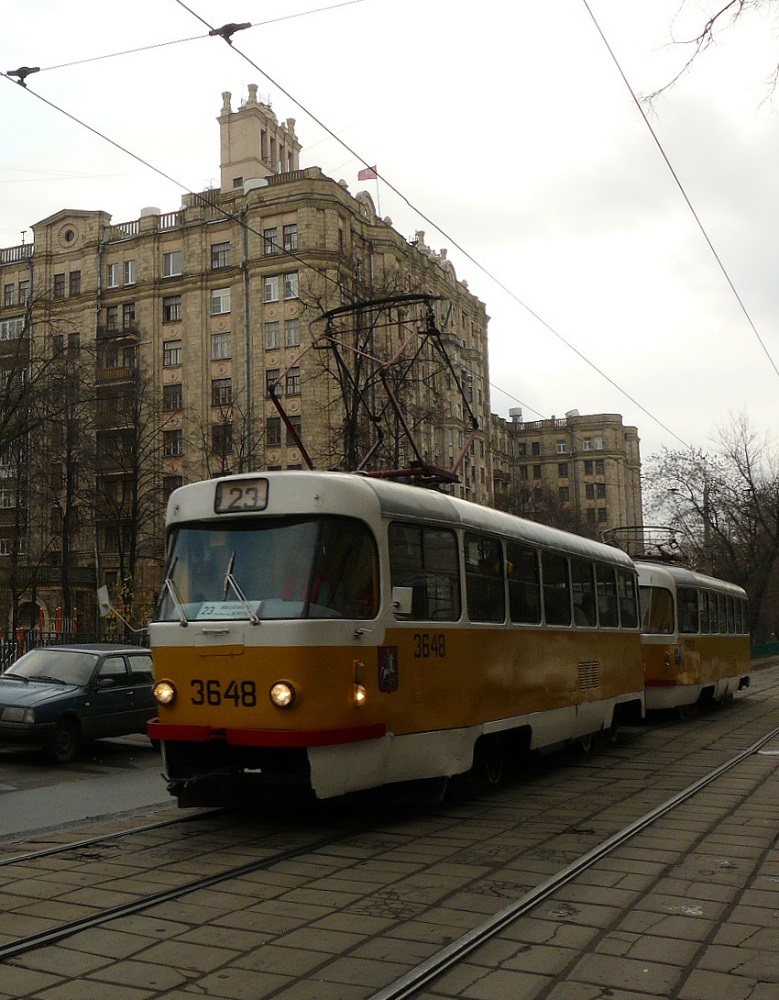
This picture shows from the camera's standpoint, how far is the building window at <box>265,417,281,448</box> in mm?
54000

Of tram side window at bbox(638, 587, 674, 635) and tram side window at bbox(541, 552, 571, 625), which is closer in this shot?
tram side window at bbox(541, 552, 571, 625)

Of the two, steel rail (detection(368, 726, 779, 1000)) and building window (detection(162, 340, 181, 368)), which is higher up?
building window (detection(162, 340, 181, 368))

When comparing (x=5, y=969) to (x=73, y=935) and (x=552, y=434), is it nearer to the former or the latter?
(x=73, y=935)

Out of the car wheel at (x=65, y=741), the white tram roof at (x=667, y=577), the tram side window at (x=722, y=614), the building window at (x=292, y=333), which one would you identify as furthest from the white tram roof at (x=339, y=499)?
the building window at (x=292, y=333)

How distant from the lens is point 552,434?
111688 mm

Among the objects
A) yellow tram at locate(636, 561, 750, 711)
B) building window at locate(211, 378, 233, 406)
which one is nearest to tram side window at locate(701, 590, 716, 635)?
yellow tram at locate(636, 561, 750, 711)

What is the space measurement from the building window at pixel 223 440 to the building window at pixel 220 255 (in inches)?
505

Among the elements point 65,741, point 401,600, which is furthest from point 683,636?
point 401,600

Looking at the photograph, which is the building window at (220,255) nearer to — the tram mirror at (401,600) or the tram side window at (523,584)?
the tram side window at (523,584)

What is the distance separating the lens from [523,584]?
38.9 feet

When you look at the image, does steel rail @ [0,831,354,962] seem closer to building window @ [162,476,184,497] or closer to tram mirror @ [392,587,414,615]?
tram mirror @ [392,587,414,615]

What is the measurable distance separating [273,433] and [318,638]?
4641cm

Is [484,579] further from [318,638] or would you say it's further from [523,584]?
[318,638]

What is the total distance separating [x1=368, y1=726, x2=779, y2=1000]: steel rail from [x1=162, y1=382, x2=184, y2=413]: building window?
4946 cm
